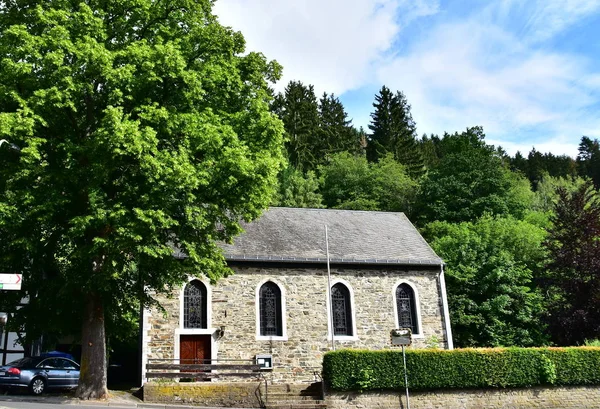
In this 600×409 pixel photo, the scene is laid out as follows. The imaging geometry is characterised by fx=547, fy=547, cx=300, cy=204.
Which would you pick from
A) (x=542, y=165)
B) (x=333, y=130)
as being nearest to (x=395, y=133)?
(x=333, y=130)

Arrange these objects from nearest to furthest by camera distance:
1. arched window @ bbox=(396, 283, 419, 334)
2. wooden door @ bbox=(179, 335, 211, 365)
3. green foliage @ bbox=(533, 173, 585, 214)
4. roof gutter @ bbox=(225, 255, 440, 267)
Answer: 1. wooden door @ bbox=(179, 335, 211, 365)
2. roof gutter @ bbox=(225, 255, 440, 267)
3. arched window @ bbox=(396, 283, 419, 334)
4. green foliage @ bbox=(533, 173, 585, 214)

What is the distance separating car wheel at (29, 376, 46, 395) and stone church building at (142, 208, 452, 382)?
329 centimetres

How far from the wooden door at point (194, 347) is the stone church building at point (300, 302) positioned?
1.4 inches

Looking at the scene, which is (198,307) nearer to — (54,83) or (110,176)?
(110,176)

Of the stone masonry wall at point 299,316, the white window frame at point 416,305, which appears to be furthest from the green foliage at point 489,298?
the white window frame at point 416,305

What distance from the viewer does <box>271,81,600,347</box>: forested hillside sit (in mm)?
23531

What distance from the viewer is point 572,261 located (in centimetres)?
2302

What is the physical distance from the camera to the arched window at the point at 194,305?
20.2 meters

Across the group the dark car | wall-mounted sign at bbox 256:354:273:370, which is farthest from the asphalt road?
wall-mounted sign at bbox 256:354:273:370

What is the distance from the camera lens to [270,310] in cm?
2103

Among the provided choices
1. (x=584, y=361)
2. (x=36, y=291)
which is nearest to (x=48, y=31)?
(x=36, y=291)

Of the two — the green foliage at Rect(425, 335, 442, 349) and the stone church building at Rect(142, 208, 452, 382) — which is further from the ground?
the stone church building at Rect(142, 208, 452, 382)

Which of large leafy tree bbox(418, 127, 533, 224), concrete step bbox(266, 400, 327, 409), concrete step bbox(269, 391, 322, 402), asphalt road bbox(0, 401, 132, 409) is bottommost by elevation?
Answer: concrete step bbox(266, 400, 327, 409)

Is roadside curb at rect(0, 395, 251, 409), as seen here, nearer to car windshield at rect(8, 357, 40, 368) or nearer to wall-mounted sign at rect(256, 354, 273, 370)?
car windshield at rect(8, 357, 40, 368)
